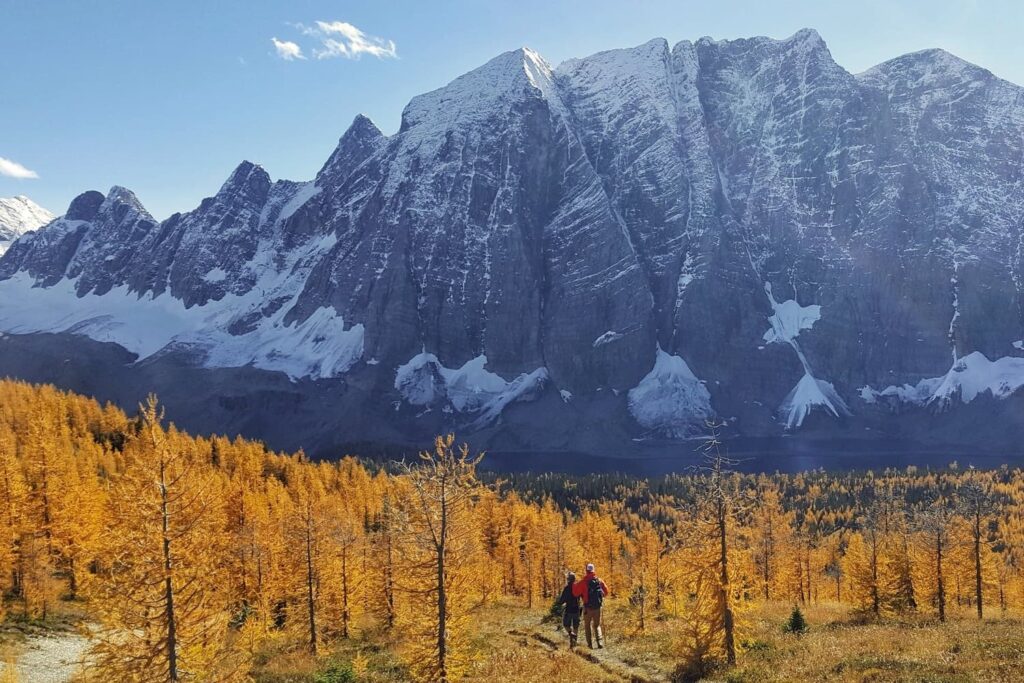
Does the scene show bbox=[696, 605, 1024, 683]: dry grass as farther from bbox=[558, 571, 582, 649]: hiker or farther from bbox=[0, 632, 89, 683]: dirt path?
bbox=[0, 632, 89, 683]: dirt path

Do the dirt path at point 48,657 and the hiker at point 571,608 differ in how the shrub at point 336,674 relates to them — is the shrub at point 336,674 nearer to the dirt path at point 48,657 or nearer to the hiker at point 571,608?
the dirt path at point 48,657

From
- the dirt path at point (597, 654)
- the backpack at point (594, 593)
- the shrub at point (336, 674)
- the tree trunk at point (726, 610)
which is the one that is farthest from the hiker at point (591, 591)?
the shrub at point (336, 674)

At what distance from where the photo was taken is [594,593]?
88.4ft

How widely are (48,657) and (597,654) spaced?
27132 mm

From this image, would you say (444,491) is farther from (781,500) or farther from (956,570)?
(781,500)

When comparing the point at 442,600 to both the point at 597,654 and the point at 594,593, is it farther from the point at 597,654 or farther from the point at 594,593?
the point at 597,654

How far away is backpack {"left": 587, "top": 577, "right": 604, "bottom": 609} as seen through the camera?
1054 inches

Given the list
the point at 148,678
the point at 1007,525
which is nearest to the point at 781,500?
the point at 1007,525

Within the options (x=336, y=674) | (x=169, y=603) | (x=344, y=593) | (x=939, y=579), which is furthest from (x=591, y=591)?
(x=939, y=579)

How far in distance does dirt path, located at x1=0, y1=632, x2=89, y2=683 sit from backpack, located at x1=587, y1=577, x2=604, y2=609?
21.2m

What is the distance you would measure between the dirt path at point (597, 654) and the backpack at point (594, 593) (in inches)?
89.7

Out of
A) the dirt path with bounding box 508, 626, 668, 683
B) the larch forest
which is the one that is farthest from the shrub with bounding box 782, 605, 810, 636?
the dirt path with bounding box 508, 626, 668, 683

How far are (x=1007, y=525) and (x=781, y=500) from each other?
45189mm

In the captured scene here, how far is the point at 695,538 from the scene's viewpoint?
28.8 meters
